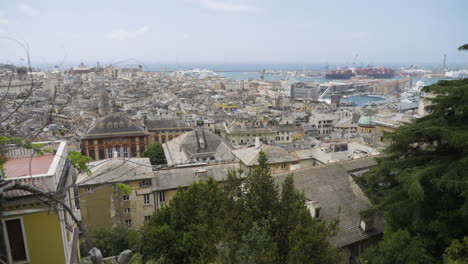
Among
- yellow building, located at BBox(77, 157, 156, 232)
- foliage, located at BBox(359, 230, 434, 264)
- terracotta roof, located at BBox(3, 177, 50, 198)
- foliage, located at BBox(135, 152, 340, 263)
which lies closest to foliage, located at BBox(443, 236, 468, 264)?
foliage, located at BBox(359, 230, 434, 264)

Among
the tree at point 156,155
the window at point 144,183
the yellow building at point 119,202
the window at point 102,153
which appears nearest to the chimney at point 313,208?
the yellow building at point 119,202

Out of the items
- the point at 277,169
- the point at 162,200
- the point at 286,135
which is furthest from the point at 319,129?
the point at 162,200

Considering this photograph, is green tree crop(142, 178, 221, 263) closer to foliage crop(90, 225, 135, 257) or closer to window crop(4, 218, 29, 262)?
foliage crop(90, 225, 135, 257)

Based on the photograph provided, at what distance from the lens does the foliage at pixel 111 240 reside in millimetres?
14570

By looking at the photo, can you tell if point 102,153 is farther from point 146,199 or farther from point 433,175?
point 433,175

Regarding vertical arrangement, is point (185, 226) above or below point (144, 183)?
above

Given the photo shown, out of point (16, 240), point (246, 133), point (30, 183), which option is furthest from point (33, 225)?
point (246, 133)

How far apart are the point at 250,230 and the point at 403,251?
506cm

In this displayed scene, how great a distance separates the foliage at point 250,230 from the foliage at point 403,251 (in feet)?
6.52

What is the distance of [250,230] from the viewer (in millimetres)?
6934

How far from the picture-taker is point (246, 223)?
25.0 feet

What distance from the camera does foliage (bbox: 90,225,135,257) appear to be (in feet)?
47.8

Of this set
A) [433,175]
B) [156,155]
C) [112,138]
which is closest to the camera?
[433,175]

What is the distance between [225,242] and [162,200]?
44.5 feet
